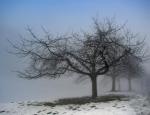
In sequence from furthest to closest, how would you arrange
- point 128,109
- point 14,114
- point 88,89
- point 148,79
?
point 148,79, point 88,89, point 14,114, point 128,109

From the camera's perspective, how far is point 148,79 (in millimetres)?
32969

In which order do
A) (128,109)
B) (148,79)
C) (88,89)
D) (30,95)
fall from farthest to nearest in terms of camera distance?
(148,79) < (88,89) < (30,95) < (128,109)

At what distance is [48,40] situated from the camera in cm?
1783

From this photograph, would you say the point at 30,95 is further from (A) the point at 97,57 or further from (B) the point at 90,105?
(B) the point at 90,105

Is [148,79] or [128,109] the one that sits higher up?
[148,79]

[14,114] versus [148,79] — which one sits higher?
[148,79]

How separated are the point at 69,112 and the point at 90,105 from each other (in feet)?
5.36

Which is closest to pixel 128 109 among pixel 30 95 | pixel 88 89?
pixel 30 95

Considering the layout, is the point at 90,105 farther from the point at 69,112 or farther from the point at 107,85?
the point at 107,85

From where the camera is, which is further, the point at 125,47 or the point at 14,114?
the point at 125,47

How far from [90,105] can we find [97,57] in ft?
13.6

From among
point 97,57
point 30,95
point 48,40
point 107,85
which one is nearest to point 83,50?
point 97,57

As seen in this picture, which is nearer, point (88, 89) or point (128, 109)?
point (128, 109)

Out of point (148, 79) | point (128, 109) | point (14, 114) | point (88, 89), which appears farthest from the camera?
point (148, 79)
